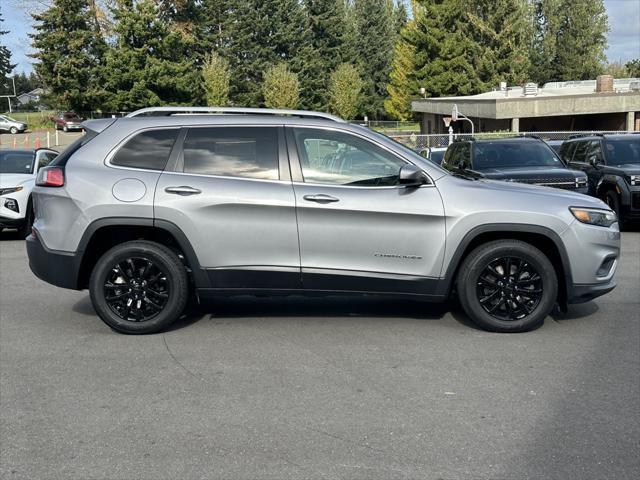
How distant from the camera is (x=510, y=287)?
6.09 metres

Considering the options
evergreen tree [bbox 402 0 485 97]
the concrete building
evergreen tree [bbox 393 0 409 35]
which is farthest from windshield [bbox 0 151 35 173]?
evergreen tree [bbox 393 0 409 35]

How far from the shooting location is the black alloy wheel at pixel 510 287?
608 cm

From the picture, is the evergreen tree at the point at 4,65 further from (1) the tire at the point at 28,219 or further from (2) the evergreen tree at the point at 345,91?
(1) the tire at the point at 28,219

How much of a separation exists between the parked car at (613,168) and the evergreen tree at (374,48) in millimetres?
71886

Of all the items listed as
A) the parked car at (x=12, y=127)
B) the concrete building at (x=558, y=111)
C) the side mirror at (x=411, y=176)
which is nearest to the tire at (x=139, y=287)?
the side mirror at (x=411, y=176)

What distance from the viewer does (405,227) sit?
19.5 ft

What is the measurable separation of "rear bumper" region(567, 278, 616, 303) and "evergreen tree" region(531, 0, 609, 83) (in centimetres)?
7761

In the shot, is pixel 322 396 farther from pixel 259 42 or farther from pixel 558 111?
pixel 259 42

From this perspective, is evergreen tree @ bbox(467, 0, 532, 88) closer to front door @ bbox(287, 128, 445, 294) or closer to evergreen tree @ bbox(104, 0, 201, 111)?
evergreen tree @ bbox(104, 0, 201, 111)

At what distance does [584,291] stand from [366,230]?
1.90m

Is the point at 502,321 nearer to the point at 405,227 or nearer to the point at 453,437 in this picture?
the point at 405,227

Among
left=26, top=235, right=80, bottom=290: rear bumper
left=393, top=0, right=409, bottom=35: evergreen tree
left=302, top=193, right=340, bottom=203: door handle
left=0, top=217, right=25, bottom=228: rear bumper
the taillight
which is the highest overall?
left=393, top=0, right=409, bottom=35: evergreen tree

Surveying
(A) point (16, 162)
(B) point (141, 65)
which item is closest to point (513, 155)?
(A) point (16, 162)

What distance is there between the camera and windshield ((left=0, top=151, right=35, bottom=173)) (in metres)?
13.3
